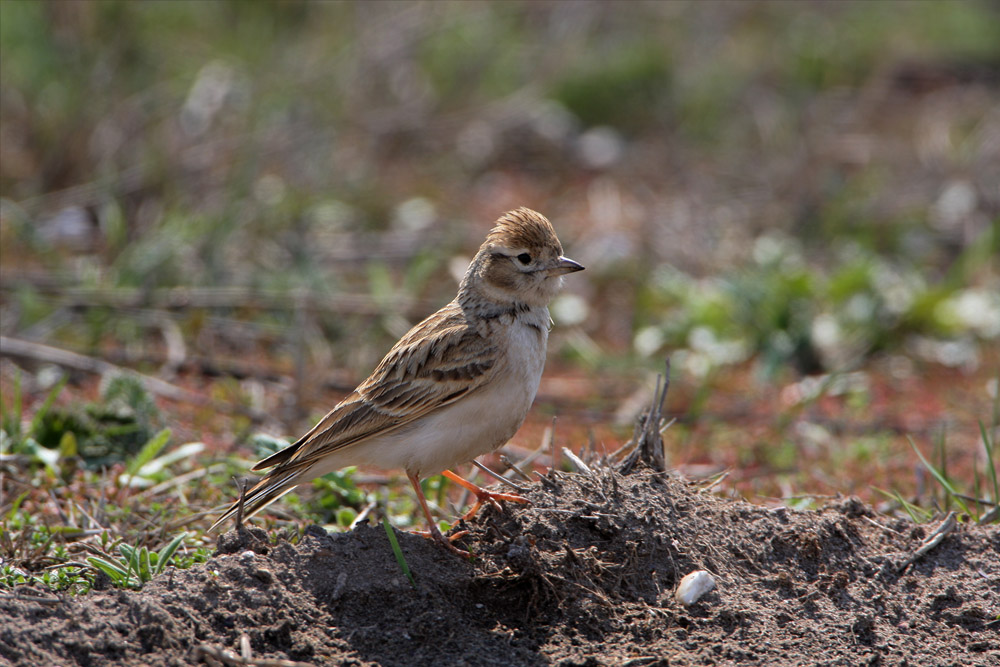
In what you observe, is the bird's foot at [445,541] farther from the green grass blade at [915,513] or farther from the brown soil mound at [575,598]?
the green grass blade at [915,513]

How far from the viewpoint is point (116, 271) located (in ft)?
25.8

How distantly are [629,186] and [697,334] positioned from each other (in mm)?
3436

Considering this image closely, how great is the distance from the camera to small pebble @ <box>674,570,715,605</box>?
12.5 feet

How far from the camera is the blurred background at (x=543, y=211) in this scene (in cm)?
704

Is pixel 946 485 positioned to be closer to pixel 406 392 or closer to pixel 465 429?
pixel 465 429

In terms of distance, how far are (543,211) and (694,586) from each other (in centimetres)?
741

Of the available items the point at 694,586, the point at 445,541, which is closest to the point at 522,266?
the point at 445,541

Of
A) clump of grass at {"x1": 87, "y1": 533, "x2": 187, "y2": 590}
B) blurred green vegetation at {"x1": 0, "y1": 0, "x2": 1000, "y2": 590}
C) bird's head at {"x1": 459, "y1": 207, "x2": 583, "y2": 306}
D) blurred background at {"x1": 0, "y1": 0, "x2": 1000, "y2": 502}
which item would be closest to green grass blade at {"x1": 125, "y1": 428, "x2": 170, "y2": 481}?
blurred green vegetation at {"x1": 0, "y1": 0, "x2": 1000, "y2": 590}

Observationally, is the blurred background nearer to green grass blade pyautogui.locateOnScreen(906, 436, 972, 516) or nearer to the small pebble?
green grass blade pyautogui.locateOnScreen(906, 436, 972, 516)

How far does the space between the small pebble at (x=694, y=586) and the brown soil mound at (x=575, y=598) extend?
3cm

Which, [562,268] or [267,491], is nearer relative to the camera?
[267,491]

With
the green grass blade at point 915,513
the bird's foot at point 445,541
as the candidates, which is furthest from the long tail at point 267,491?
the green grass blade at point 915,513

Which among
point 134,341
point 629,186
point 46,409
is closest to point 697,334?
point 629,186

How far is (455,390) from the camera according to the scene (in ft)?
14.9
